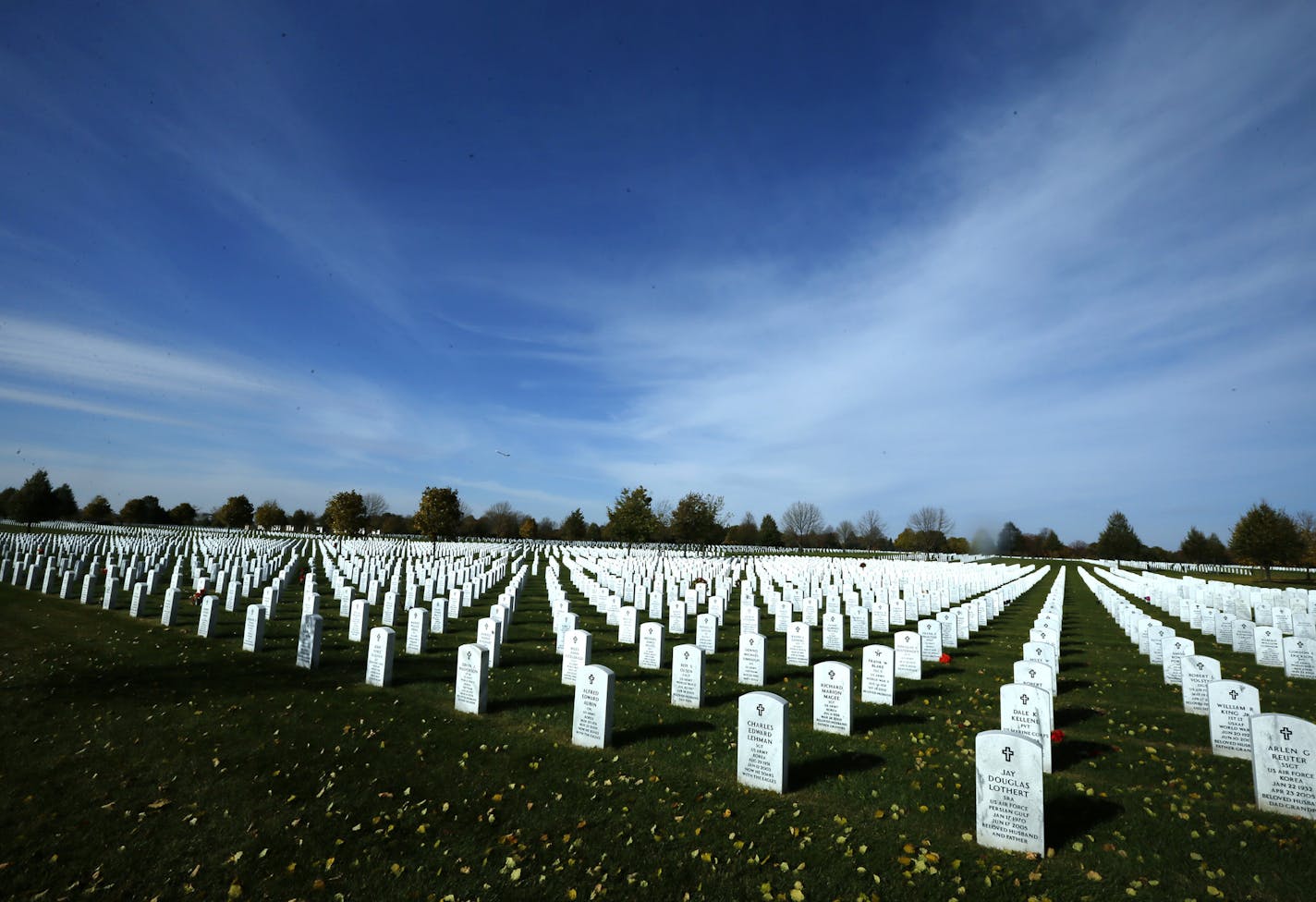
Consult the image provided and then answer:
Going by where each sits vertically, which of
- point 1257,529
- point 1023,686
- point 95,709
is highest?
point 1257,529

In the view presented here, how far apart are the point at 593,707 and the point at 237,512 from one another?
8832cm

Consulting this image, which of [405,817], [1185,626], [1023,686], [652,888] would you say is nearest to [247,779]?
[405,817]

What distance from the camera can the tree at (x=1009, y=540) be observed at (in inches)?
4392

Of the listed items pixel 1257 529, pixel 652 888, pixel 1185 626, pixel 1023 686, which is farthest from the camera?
pixel 1257 529

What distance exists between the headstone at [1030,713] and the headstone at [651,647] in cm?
630

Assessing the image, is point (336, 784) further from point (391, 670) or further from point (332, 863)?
point (391, 670)

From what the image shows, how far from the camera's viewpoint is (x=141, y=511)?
8219 centimetres

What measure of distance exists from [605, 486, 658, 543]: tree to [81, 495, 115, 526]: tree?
80303 millimetres

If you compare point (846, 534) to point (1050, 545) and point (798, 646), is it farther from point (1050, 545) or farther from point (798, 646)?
point (798, 646)

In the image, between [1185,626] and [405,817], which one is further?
[1185,626]

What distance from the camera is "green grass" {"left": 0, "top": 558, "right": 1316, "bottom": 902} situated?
474 centimetres

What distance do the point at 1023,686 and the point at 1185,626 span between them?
18665mm

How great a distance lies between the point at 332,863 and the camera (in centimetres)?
489

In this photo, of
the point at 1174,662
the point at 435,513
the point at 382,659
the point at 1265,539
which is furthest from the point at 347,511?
the point at 1265,539
